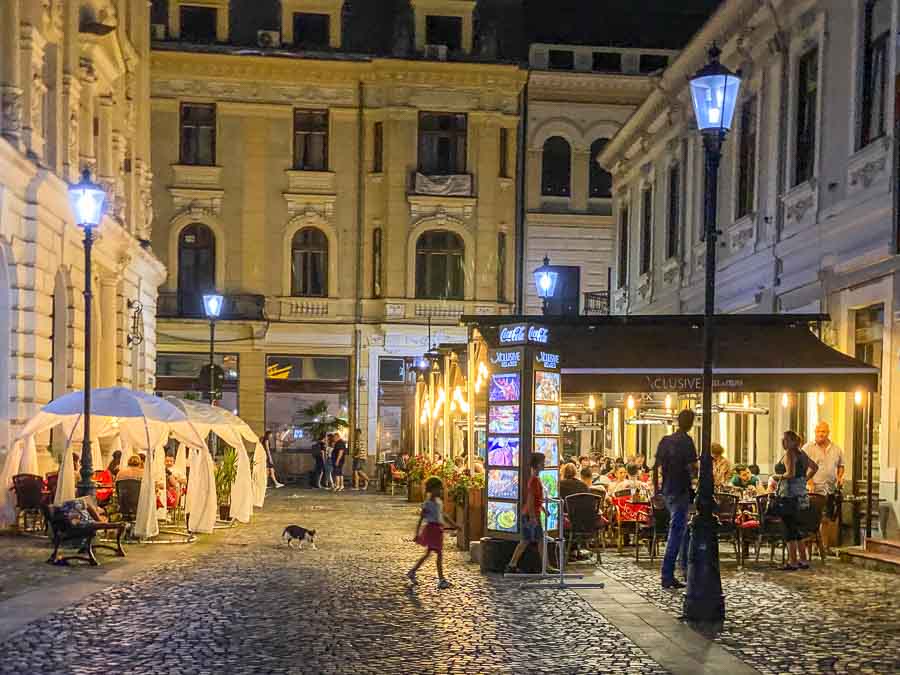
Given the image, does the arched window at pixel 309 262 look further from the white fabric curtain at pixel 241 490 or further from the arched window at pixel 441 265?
the white fabric curtain at pixel 241 490

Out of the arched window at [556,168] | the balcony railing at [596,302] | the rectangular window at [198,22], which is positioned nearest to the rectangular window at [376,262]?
the arched window at [556,168]

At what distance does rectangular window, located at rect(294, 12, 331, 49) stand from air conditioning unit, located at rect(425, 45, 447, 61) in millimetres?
3490

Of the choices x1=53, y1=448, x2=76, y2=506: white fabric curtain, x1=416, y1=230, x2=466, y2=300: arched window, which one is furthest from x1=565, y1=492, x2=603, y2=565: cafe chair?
x1=416, y1=230, x2=466, y2=300: arched window

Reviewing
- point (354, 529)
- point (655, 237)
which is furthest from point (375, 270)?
point (354, 529)

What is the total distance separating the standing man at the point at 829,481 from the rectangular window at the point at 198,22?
102ft

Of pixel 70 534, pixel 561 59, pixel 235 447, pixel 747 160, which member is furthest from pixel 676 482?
pixel 561 59

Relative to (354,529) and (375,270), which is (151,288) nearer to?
(375,270)

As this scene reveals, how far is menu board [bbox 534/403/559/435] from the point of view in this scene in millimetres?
16111

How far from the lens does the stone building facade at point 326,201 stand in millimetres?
43562

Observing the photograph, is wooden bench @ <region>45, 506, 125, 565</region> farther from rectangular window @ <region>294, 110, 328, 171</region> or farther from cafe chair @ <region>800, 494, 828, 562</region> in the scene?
rectangular window @ <region>294, 110, 328, 171</region>

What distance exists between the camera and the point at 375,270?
44.3m

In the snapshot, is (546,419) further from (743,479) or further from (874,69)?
(874,69)

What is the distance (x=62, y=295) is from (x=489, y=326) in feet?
38.6

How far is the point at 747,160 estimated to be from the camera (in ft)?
86.2
